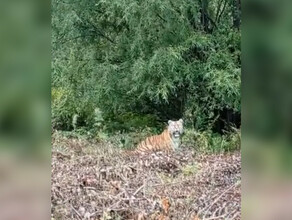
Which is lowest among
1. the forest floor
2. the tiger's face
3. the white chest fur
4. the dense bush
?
the forest floor

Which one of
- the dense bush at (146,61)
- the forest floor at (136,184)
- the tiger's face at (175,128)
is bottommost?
the forest floor at (136,184)

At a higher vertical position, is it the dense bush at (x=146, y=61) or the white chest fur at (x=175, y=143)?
the dense bush at (x=146, y=61)

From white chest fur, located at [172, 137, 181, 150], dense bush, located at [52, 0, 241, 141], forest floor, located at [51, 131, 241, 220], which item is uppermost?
dense bush, located at [52, 0, 241, 141]

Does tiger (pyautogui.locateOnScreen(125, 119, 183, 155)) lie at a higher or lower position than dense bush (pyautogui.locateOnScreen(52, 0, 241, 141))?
lower

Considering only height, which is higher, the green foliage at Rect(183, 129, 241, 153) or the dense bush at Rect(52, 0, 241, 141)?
the dense bush at Rect(52, 0, 241, 141)

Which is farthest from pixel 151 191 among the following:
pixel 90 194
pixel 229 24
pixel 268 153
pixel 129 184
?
pixel 229 24
